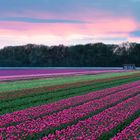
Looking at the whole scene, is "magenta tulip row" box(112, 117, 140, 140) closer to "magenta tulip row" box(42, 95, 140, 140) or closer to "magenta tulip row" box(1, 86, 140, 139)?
"magenta tulip row" box(42, 95, 140, 140)

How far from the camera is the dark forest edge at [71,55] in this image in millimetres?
97688

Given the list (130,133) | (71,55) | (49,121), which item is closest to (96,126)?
(130,133)

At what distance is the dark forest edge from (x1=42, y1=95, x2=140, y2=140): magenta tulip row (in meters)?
83.1

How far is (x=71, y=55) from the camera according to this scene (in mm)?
105875

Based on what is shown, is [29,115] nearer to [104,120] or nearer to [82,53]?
[104,120]

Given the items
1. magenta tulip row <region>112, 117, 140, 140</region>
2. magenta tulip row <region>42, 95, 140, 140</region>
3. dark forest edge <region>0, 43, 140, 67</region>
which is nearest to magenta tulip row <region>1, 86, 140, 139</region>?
magenta tulip row <region>42, 95, 140, 140</region>

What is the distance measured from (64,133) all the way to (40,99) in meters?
8.98

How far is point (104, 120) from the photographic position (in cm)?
1120

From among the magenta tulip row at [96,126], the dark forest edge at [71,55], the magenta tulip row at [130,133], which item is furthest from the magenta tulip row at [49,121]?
the dark forest edge at [71,55]

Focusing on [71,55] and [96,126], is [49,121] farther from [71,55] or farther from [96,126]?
[71,55]

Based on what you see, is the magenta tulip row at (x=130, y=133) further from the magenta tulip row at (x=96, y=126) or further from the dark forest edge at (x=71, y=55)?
the dark forest edge at (x=71, y=55)

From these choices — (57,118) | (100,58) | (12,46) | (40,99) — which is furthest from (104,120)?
(12,46)

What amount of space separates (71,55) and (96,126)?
9585cm

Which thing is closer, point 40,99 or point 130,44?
point 40,99
